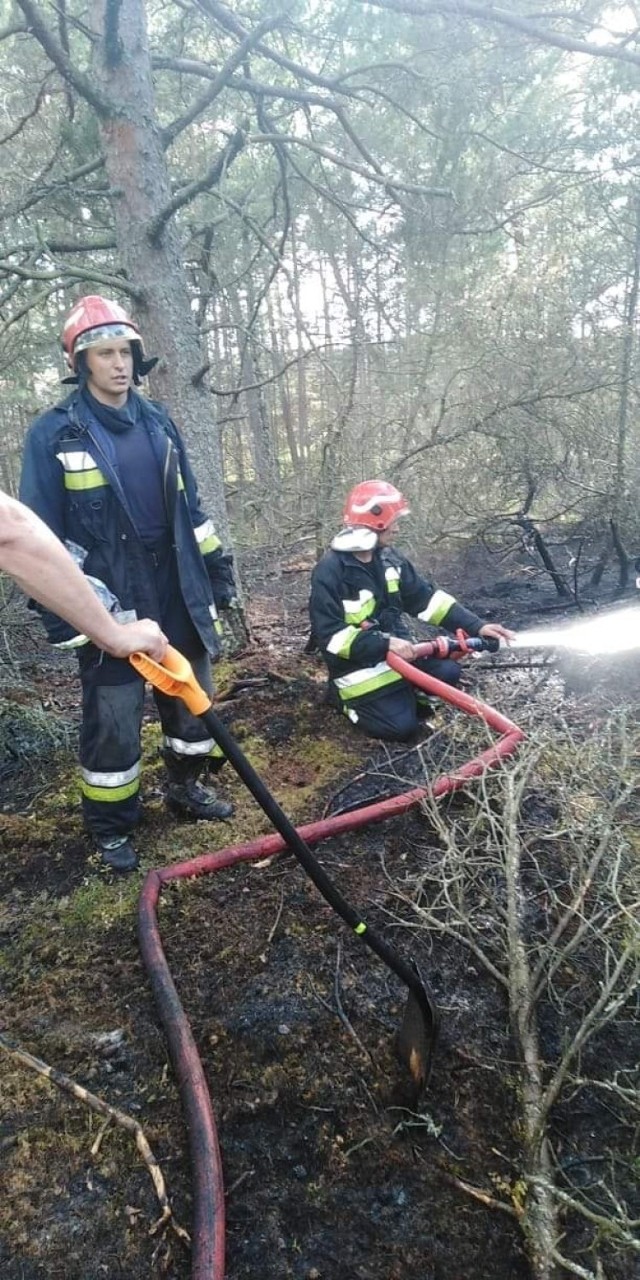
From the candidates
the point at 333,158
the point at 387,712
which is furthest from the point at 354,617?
the point at 333,158

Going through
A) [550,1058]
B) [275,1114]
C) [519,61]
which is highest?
[519,61]

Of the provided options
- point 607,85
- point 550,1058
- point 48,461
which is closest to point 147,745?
point 48,461

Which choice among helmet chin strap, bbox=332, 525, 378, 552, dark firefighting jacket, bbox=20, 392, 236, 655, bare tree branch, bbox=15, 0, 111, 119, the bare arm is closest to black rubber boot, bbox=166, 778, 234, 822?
dark firefighting jacket, bbox=20, 392, 236, 655

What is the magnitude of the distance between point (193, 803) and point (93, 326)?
2185 millimetres

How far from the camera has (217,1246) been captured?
1.51m

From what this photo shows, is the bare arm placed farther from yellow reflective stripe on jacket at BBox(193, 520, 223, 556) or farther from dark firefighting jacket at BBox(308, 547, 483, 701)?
dark firefighting jacket at BBox(308, 547, 483, 701)

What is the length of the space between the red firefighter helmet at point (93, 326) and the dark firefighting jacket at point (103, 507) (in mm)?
212

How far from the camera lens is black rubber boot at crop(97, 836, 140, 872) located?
2.94m

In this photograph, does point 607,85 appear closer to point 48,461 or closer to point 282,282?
point 48,461

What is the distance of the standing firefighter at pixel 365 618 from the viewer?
13.4ft

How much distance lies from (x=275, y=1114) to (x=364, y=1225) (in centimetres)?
35

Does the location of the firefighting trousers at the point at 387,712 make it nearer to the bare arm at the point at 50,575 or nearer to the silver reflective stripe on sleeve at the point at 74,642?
the silver reflective stripe on sleeve at the point at 74,642

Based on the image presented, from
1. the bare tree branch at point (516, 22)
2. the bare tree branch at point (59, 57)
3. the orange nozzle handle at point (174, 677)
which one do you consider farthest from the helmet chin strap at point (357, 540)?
the bare tree branch at point (516, 22)

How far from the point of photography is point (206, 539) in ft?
10.3
